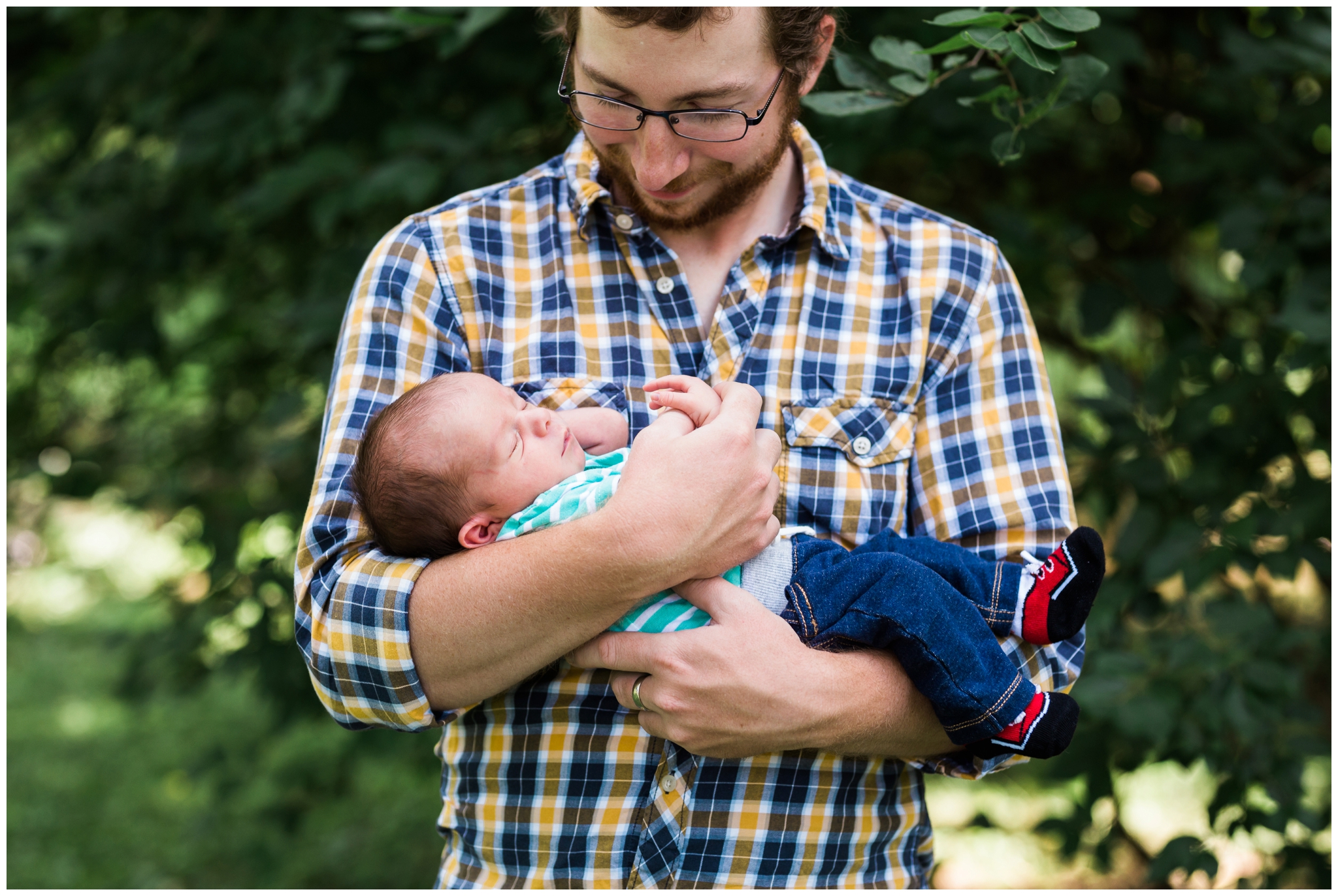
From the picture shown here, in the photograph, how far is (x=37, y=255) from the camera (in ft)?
10.4

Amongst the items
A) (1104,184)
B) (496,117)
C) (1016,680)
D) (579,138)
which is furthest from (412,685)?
(1104,184)

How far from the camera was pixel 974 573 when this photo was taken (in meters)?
1.51

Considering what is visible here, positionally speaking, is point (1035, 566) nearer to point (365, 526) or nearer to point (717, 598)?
point (717, 598)

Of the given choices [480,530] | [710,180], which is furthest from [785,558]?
[710,180]

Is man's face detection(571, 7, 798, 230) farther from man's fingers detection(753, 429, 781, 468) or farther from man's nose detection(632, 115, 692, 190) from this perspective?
man's fingers detection(753, 429, 781, 468)

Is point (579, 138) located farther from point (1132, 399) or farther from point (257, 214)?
point (1132, 399)

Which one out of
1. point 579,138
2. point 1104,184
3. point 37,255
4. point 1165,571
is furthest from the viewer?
point 37,255

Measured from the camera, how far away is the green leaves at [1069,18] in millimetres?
1564

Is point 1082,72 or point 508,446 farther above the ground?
point 1082,72

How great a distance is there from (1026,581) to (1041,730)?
0.68 feet

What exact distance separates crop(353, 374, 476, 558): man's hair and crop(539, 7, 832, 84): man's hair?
57cm

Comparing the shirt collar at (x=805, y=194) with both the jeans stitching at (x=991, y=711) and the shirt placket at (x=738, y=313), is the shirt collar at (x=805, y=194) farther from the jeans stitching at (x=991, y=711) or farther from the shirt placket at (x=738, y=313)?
the jeans stitching at (x=991, y=711)

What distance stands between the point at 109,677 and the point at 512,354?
5.72 metres

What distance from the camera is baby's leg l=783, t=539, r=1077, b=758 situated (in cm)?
142
